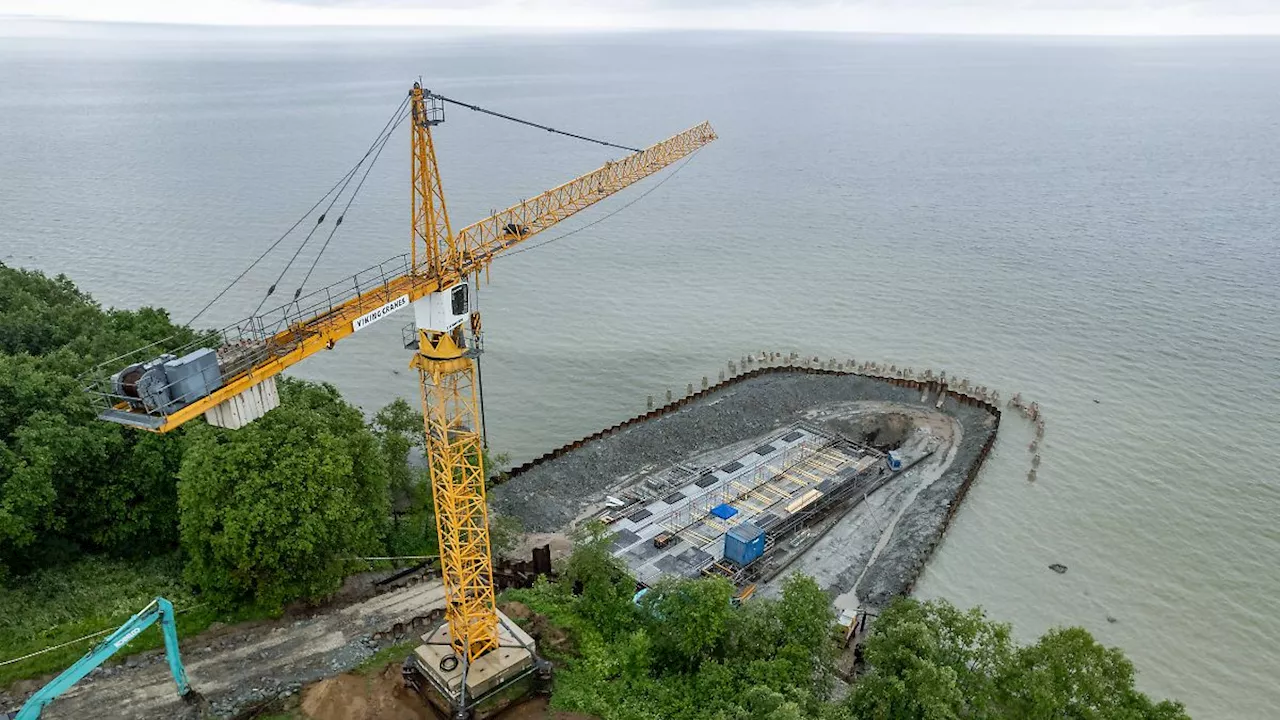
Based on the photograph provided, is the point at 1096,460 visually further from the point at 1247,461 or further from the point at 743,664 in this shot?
the point at 743,664

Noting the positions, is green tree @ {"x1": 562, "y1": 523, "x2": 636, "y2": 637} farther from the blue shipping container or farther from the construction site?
the blue shipping container

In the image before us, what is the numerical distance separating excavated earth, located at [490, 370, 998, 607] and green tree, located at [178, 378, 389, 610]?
39.8 feet

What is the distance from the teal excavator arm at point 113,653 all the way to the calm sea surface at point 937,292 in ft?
90.2

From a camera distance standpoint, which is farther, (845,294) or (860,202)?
(860,202)

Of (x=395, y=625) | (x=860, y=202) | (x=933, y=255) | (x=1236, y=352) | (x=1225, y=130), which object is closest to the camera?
(x=395, y=625)

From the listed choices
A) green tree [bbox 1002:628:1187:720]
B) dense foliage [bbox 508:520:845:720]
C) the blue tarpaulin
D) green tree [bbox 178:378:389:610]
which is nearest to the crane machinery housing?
dense foliage [bbox 508:520:845:720]

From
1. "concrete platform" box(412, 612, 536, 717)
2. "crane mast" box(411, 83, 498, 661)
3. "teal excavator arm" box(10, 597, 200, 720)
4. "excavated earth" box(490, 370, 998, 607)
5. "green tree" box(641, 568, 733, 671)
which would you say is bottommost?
"excavated earth" box(490, 370, 998, 607)

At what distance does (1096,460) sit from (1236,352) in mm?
23670

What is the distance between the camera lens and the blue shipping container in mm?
36562

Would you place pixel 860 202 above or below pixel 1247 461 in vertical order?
above

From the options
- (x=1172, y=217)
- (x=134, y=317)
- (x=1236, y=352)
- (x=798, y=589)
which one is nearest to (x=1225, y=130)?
(x=1172, y=217)

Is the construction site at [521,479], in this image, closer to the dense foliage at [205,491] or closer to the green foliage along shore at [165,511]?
the green foliage along shore at [165,511]

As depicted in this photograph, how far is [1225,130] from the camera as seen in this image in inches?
6521

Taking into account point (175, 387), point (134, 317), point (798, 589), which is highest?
point (175, 387)
